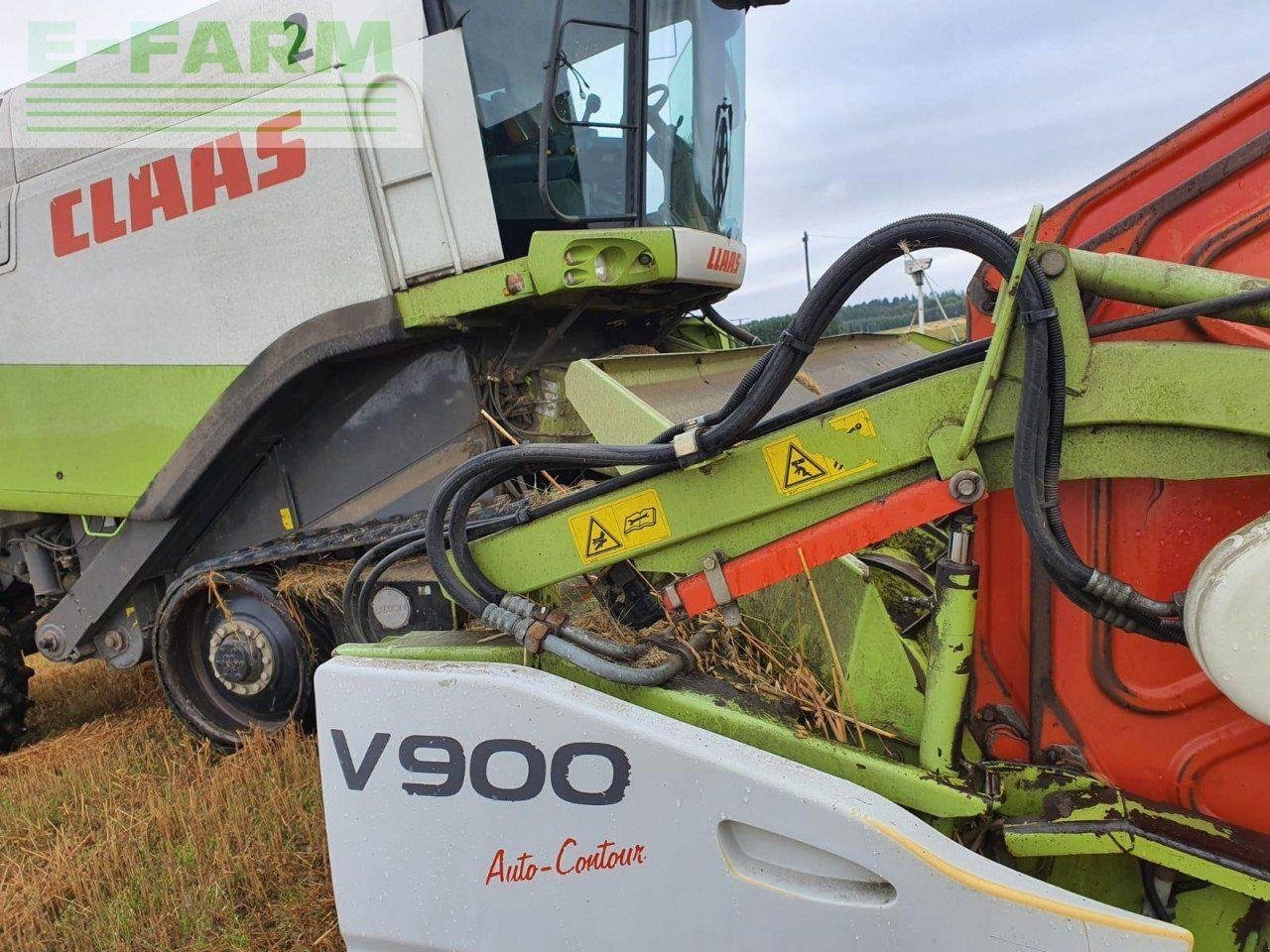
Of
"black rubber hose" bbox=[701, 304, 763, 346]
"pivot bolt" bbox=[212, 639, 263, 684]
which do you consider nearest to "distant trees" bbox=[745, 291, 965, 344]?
"black rubber hose" bbox=[701, 304, 763, 346]

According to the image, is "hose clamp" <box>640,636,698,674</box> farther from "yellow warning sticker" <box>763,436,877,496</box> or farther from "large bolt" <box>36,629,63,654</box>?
"large bolt" <box>36,629,63,654</box>

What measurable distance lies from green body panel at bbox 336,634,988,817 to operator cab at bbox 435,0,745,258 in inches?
66.6

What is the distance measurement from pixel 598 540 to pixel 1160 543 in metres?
0.96

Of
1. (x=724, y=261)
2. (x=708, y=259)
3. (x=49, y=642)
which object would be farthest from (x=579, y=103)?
(x=49, y=642)

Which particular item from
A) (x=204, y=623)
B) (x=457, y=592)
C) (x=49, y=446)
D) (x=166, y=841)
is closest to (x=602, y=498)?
(x=457, y=592)

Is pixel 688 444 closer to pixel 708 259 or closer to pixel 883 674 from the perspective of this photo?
pixel 883 674

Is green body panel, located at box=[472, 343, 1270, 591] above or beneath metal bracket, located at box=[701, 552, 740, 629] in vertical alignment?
above

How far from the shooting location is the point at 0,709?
12.4 ft

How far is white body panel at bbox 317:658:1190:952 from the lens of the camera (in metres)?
1.32

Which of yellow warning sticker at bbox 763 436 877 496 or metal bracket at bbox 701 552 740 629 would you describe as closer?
yellow warning sticker at bbox 763 436 877 496

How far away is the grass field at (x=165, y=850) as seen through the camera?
2230 millimetres

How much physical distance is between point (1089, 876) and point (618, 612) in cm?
103

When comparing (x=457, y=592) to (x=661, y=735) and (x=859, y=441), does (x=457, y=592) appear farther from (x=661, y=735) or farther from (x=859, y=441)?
(x=859, y=441)

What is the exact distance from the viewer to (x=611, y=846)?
152cm
